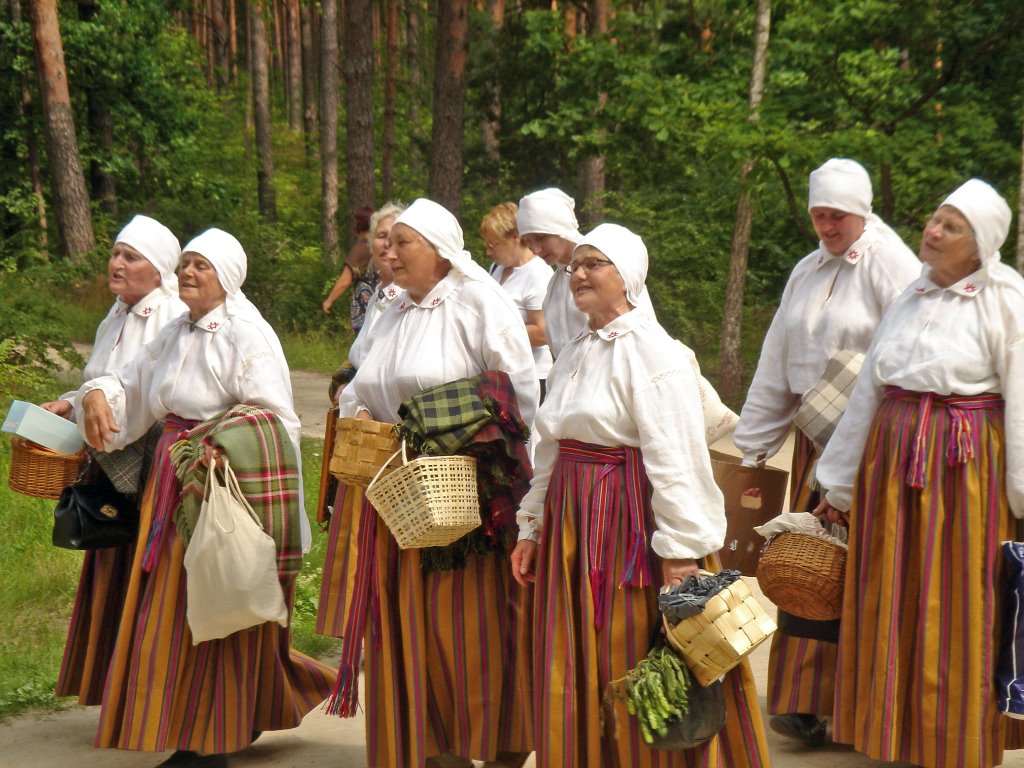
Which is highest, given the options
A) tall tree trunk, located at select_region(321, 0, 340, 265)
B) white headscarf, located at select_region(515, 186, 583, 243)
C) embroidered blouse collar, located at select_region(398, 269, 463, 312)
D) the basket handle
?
tall tree trunk, located at select_region(321, 0, 340, 265)

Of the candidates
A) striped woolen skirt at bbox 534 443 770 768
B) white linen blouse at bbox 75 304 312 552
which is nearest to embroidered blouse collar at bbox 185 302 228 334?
white linen blouse at bbox 75 304 312 552

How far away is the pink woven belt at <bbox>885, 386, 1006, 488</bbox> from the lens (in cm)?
415

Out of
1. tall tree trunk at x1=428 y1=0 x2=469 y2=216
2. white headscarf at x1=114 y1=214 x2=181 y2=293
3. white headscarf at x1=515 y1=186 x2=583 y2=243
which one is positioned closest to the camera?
white headscarf at x1=114 y1=214 x2=181 y2=293

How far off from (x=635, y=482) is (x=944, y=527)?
112 centimetres

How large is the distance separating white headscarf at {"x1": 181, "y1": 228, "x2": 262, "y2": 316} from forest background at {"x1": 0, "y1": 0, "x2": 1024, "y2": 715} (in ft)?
7.08

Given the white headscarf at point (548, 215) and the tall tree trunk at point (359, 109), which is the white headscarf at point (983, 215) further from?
the tall tree trunk at point (359, 109)

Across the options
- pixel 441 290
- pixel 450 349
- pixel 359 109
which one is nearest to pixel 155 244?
pixel 441 290

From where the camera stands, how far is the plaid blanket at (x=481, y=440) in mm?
4277

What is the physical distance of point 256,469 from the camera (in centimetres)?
455

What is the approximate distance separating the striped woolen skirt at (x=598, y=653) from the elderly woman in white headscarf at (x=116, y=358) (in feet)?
6.49

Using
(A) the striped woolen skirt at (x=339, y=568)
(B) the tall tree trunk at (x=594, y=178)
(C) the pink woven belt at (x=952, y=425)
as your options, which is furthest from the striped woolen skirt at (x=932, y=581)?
(B) the tall tree trunk at (x=594, y=178)

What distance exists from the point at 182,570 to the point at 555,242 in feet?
9.70

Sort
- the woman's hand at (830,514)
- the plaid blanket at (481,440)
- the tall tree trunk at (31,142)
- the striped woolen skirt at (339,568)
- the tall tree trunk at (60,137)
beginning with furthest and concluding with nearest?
the tall tree trunk at (31,142) → the tall tree trunk at (60,137) → the striped woolen skirt at (339,568) → the woman's hand at (830,514) → the plaid blanket at (481,440)

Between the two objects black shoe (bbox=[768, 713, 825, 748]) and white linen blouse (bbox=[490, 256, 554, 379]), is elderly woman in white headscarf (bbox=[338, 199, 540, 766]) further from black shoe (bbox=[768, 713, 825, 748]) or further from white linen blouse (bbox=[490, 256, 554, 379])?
white linen blouse (bbox=[490, 256, 554, 379])
